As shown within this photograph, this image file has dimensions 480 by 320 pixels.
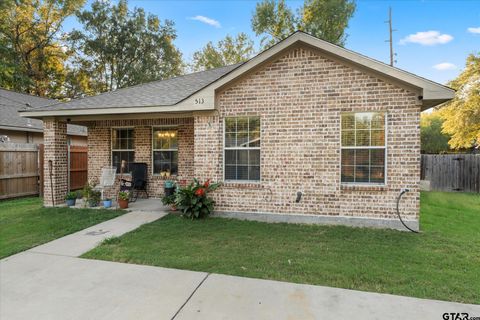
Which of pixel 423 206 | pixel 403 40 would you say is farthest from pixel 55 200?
pixel 403 40

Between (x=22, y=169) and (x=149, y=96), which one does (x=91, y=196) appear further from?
(x=22, y=169)

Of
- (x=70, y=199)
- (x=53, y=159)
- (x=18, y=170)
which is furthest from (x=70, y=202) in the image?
(x=18, y=170)

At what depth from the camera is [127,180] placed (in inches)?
352

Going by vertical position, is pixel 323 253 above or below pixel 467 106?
below

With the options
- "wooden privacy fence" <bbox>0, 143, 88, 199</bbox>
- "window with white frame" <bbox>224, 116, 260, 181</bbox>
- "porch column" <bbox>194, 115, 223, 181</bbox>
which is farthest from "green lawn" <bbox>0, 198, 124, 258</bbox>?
"window with white frame" <bbox>224, 116, 260, 181</bbox>

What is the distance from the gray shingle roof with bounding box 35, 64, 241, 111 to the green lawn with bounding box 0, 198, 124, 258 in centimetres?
294

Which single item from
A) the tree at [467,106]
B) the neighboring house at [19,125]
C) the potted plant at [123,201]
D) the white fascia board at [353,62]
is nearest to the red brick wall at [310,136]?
the white fascia board at [353,62]

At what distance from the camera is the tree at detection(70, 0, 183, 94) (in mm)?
22906

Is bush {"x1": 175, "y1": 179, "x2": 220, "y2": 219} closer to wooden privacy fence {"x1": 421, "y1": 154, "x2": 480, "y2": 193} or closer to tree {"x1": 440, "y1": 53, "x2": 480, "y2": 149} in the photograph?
wooden privacy fence {"x1": 421, "y1": 154, "x2": 480, "y2": 193}

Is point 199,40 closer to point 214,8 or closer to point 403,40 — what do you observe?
point 214,8

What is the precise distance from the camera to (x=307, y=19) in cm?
2400

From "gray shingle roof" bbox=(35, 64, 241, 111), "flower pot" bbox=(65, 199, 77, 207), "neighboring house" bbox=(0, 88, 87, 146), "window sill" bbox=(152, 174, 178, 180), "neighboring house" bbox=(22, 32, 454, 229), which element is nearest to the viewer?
"neighboring house" bbox=(22, 32, 454, 229)

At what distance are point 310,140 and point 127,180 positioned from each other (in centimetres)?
613

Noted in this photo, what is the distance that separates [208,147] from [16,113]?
432 inches
